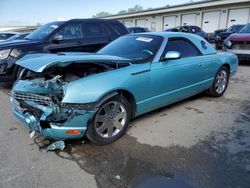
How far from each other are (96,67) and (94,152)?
123 centimetres

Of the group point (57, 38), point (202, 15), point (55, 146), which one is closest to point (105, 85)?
point (55, 146)

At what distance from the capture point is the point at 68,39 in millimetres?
7129

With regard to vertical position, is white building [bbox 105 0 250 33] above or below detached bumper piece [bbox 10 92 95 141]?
above

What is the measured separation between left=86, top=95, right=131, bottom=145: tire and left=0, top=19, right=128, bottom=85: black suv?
147 inches

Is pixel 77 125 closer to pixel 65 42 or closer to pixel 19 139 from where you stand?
pixel 19 139

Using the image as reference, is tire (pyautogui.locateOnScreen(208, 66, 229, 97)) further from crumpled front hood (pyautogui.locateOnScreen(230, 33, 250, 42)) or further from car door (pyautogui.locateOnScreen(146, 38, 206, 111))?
crumpled front hood (pyautogui.locateOnScreen(230, 33, 250, 42))

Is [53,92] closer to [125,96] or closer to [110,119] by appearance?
[110,119]

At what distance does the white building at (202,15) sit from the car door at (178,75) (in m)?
19.8

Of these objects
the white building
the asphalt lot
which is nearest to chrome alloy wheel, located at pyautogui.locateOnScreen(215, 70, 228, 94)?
the asphalt lot

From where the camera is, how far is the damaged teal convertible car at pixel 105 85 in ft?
10.0

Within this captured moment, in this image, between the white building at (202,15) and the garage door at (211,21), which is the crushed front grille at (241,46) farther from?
the garage door at (211,21)

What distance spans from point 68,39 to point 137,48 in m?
3.43

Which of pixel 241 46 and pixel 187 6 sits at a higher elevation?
pixel 187 6

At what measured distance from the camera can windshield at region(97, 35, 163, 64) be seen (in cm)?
409
